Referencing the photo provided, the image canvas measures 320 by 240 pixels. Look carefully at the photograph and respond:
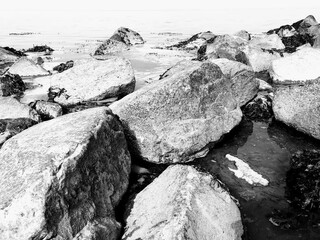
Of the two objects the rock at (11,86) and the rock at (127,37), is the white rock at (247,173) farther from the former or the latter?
the rock at (127,37)

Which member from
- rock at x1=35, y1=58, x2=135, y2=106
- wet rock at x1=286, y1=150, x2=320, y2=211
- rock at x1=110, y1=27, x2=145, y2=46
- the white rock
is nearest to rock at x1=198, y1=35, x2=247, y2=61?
rock at x1=110, y1=27, x2=145, y2=46

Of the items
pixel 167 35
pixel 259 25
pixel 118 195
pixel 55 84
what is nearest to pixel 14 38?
pixel 167 35

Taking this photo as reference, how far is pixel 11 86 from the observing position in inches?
561

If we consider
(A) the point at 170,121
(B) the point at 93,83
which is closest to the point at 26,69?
(B) the point at 93,83

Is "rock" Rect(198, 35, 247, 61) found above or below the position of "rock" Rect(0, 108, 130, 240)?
below

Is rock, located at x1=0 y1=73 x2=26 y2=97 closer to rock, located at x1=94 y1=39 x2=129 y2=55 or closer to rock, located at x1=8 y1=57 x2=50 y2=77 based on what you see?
rock, located at x1=8 y1=57 x2=50 y2=77

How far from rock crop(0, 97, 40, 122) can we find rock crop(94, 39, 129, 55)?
14.7 metres

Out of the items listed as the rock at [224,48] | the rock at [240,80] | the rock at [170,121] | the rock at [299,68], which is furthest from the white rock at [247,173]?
the rock at [224,48]

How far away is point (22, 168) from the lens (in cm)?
531

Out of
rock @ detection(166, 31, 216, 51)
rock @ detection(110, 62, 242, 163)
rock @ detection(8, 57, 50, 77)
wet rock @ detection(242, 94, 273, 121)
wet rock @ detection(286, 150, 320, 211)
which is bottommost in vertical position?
rock @ detection(166, 31, 216, 51)

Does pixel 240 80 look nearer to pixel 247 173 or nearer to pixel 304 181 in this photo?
pixel 247 173

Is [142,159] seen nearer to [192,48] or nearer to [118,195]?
[118,195]

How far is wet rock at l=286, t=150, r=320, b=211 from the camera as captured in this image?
6.82 meters

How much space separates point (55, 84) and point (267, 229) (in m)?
9.94
